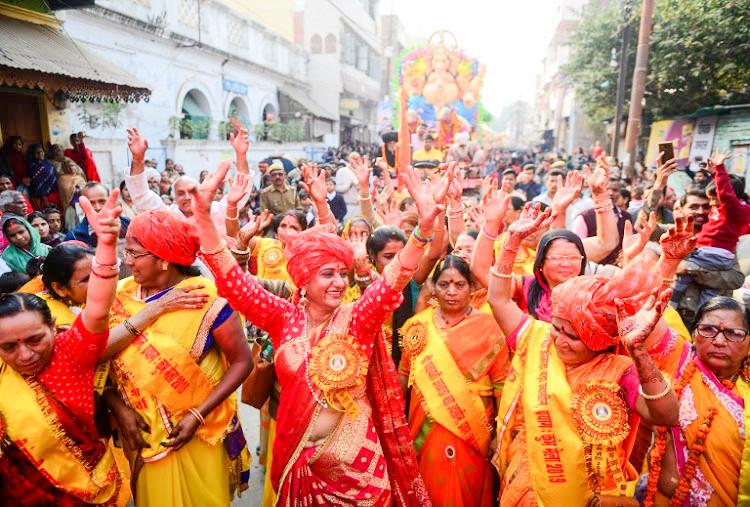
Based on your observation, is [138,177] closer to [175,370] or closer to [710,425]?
[175,370]

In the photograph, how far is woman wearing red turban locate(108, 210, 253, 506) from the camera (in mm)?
2080

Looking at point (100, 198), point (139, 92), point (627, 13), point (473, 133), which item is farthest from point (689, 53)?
point (100, 198)

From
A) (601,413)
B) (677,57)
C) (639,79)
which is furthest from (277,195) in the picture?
(677,57)

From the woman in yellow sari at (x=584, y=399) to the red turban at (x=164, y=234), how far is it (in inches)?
61.4

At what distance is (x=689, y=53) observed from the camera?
10.8m

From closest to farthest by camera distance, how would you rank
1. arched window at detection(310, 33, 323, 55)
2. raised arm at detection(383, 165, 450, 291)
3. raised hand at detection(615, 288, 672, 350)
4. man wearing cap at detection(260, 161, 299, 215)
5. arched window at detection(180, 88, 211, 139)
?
raised hand at detection(615, 288, 672, 350)
raised arm at detection(383, 165, 450, 291)
man wearing cap at detection(260, 161, 299, 215)
arched window at detection(180, 88, 211, 139)
arched window at detection(310, 33, 323, 55)

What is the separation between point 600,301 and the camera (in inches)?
71.1

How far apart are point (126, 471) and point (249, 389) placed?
0.73 m

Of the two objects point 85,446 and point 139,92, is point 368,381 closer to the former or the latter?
point 85,446

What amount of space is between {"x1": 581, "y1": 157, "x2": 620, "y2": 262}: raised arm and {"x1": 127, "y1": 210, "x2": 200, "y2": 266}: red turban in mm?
2284

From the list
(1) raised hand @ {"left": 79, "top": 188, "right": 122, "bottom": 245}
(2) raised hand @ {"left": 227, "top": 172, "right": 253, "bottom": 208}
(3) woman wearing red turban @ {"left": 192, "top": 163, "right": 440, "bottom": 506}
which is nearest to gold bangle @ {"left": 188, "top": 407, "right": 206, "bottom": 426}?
(3) woman wearing red turban @ {"left": 192, "top": 163, "right": 440, "bottom": 506}

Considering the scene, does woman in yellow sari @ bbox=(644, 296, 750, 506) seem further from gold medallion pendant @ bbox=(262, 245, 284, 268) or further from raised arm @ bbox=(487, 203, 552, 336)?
gold medallion pendant @ bbox=(262, 245, 284, 268)

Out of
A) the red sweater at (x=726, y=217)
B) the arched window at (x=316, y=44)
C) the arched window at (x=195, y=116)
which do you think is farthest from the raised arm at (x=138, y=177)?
the arched window at (x=316, y=44)

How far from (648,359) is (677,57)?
39.4 feet
